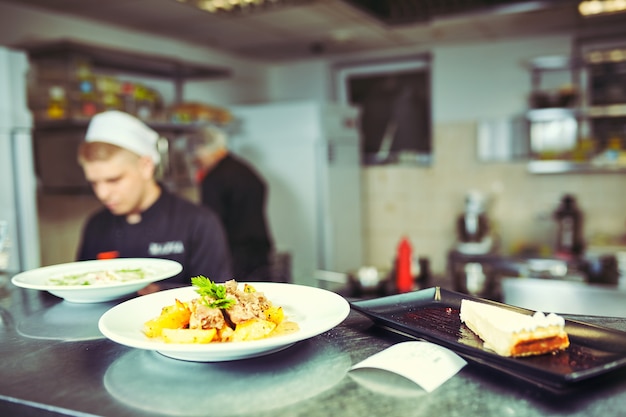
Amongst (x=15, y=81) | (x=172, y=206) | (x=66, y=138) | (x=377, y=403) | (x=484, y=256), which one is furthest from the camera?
(x=484, y=256)

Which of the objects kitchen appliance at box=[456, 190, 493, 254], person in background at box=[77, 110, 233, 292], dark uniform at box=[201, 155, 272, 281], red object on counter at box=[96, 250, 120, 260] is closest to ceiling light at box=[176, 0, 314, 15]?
person in background at box=[77, 110, 233, 292]

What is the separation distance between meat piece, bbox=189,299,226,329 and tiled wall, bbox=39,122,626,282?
3.75 meters

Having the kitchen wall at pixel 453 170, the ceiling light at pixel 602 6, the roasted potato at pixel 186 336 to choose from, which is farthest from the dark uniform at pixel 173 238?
the ceiling light at pixel 602 6

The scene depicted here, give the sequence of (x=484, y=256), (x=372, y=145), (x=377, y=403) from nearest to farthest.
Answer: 1. (x=377, y=403)
2. (x=484, y=256)
3. (x=372, y=145)

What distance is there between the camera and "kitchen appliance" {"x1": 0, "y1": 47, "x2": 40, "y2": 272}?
7.88ft

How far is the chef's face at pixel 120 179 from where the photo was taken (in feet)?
6.61

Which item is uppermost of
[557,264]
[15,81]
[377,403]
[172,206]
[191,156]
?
[15,81]

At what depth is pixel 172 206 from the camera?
2111 millimetres

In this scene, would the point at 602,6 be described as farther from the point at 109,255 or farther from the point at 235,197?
the point at 109,255

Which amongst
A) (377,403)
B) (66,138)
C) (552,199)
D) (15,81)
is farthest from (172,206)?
(552,199)

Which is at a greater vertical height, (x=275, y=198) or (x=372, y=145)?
(x=372, y=145)

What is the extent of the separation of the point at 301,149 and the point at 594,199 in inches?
91.3

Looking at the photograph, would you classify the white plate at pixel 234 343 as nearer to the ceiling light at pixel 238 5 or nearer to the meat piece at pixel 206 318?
the meat piece at pixel 206 318

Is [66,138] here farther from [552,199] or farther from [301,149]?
[552,199]
